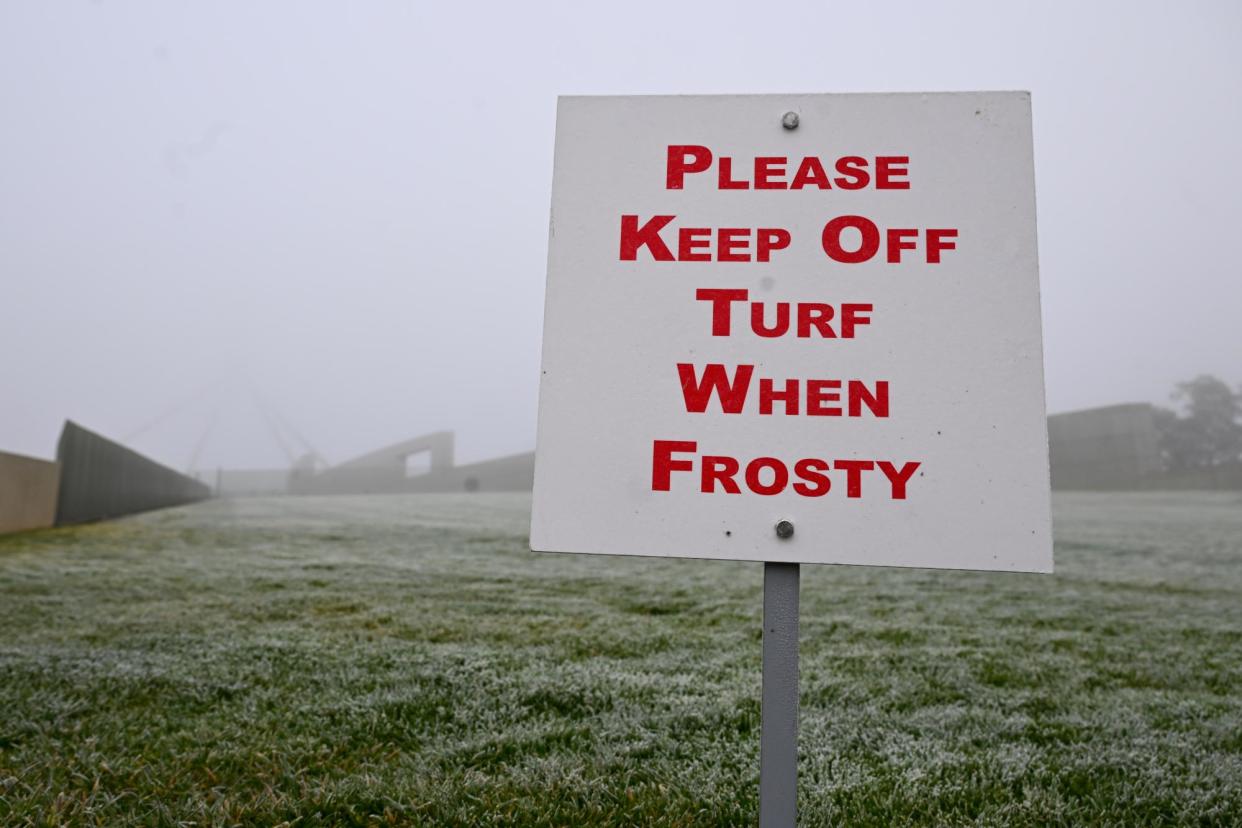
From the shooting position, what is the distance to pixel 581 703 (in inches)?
142

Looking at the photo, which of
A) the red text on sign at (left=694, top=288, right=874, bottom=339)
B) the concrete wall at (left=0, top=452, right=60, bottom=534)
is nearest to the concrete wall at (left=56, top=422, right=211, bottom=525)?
the concrete wall at (left=0, top=452, right=60, bottom=534)

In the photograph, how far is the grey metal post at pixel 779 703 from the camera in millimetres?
1872

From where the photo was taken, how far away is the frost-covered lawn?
8.55 feet

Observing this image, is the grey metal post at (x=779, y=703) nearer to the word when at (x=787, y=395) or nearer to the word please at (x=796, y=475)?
the word please at (x=796, y=475)

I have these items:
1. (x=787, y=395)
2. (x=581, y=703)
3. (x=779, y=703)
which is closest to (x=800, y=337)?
(x=787, y=395)

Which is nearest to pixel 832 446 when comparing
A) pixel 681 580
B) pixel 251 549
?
pixel 681 580

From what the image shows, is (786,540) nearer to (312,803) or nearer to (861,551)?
(861,551)

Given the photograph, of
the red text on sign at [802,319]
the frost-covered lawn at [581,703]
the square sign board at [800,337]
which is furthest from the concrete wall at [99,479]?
the red text on sign at [802,319]

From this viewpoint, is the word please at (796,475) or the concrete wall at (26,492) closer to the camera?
the word please at (796,475)

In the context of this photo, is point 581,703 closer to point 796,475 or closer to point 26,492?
point 796,475

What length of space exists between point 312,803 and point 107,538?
37.3ft

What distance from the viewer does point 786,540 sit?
1862 mm

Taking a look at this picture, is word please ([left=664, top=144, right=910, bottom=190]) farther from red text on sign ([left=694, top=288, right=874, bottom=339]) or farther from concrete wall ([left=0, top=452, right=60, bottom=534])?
concrete wall ([left=0, top=452, right=60, bottom=534])

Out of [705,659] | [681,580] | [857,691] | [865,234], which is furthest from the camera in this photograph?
[681,580]
